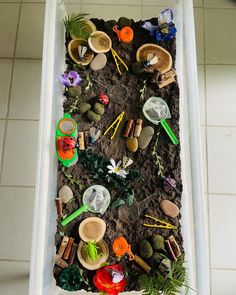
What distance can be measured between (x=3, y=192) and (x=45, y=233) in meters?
0.47

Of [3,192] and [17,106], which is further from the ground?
[17,106]

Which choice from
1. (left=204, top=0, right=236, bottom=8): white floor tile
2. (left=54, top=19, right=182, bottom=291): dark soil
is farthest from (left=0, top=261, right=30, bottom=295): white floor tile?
(left=204, top=0, right=236, bottom=8): white floor tile

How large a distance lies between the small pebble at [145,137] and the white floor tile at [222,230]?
0.44 metres

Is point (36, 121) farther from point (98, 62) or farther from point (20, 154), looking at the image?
point (98, 62)

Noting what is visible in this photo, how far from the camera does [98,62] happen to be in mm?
1264

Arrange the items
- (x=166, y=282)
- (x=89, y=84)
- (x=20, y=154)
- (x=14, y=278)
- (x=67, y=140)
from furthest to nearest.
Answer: (x=20, y=154) < (x=14, y=278) < (x=89, y=84) < (x=67, y=140) < (x=166, y=282)

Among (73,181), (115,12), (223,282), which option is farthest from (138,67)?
(223,282)

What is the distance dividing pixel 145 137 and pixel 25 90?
2.08ft

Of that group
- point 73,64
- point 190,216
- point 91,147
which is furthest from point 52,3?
point 190,216

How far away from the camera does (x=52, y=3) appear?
124 centimetres

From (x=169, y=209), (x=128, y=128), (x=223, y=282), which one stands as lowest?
(x=223, y=282)

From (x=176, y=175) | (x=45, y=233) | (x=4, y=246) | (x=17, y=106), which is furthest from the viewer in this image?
(x=17, y=106)

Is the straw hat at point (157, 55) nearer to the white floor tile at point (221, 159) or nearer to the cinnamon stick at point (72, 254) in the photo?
the white floor tile at point (221, 159)

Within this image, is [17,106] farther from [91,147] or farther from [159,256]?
[159,256]
